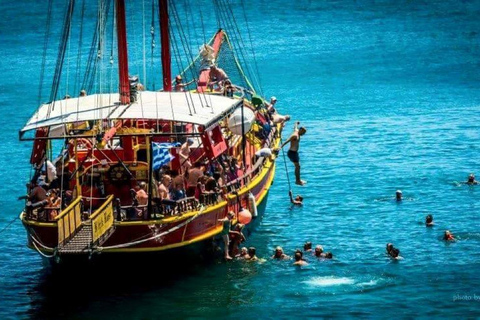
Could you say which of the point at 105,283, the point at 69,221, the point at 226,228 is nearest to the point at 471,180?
the point at 226,228

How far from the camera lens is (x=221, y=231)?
171ft

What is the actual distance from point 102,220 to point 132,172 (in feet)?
14.9

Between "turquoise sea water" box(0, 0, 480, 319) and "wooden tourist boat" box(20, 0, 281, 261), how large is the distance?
2.02m

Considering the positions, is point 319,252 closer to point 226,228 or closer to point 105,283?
point 226,228

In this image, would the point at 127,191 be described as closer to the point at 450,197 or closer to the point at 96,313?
the point at 96,313

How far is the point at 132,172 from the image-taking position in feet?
169

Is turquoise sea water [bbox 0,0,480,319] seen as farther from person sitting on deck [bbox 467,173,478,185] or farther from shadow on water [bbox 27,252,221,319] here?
person sitting on deck [bbox 467,173,478,185]

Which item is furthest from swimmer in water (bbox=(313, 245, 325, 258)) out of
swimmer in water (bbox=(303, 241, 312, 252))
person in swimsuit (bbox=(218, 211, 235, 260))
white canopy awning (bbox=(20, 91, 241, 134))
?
white canopy awning (bbox=(20, 91, 241, 134))

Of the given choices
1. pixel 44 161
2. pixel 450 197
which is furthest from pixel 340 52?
pixel 44 161

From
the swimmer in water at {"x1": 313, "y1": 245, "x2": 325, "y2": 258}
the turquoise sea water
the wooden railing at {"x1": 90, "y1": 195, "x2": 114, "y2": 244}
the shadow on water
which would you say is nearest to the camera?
the wooden railing at {"x1": 90, "y1": 195, "x2": 114, "y2": 244}

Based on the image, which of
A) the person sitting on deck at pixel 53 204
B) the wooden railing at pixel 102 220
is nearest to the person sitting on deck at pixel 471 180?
the person sitting on deck at pixel 53 204

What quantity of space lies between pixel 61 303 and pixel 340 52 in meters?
60.0

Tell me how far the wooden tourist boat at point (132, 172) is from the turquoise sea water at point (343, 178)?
2.02 metres

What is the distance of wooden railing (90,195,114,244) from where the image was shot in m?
47.0
